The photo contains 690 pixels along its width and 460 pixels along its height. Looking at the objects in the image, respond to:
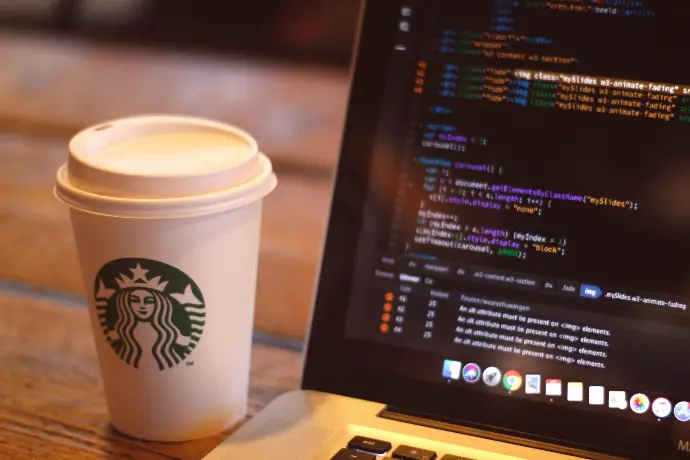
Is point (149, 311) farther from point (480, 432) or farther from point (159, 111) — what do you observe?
point (159, 111)

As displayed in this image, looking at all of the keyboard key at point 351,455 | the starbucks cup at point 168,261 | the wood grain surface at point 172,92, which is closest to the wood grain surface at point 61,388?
the starbucks cup at point 168,261

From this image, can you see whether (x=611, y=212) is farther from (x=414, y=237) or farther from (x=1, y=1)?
(x=1, y=1)

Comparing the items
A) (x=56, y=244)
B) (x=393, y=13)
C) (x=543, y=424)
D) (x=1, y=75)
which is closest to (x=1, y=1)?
(x=1, y=75)

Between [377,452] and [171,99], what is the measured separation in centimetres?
118

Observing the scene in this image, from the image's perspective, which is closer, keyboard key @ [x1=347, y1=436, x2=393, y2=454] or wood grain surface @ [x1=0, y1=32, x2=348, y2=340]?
keyboard key @ [x1=347, y1=436, x2=393, y2=454]

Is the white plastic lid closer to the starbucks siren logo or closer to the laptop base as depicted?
the starbucks siren logo

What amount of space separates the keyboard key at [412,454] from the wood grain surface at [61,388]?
0.15 metres

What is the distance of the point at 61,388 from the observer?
26.7 inches

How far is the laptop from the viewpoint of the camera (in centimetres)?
56

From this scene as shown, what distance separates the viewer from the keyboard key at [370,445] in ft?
1.76

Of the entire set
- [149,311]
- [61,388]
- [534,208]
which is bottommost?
[61,388]

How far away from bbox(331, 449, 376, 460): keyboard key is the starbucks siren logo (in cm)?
13

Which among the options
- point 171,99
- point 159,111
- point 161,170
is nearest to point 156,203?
point 161,170

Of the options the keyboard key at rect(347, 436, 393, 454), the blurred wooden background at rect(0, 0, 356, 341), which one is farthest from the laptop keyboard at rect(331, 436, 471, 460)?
the blurred wooden background at rect(0, 0, 356, 341)
